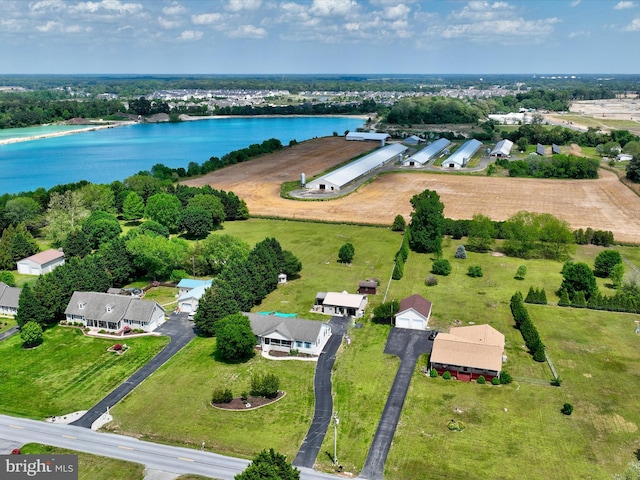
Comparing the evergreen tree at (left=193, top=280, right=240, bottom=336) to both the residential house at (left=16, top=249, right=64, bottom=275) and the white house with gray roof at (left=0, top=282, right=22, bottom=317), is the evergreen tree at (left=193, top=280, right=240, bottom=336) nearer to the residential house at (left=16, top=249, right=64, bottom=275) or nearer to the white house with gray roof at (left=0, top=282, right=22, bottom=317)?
the white house with gray roof at (left=0, top=282, right=22, bottom=317)

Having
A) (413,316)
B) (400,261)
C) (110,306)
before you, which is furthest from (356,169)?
(110,306)

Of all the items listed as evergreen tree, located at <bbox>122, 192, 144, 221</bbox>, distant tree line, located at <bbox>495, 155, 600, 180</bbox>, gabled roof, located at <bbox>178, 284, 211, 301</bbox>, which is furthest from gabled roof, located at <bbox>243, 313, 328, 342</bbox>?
distant tree line, located at <bbox>495, 155, 600, 180</bbox>

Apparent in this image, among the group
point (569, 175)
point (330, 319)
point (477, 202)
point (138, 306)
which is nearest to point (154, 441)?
point (138, 306)

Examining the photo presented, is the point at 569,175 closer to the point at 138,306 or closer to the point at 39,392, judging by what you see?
the point at 138,306

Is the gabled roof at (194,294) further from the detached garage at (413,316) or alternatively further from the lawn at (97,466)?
the lawn at (97,466)

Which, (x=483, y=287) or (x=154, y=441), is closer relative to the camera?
(x=154, y=441)

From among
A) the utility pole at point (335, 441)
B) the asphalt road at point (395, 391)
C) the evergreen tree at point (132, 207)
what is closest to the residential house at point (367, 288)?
the asphalt road at point (395, 391)

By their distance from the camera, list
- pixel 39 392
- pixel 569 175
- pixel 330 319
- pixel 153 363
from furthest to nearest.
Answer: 1. pixel 569 175
2. pixel 330 319
3. pixel 153 363
4. pixel 39 392
